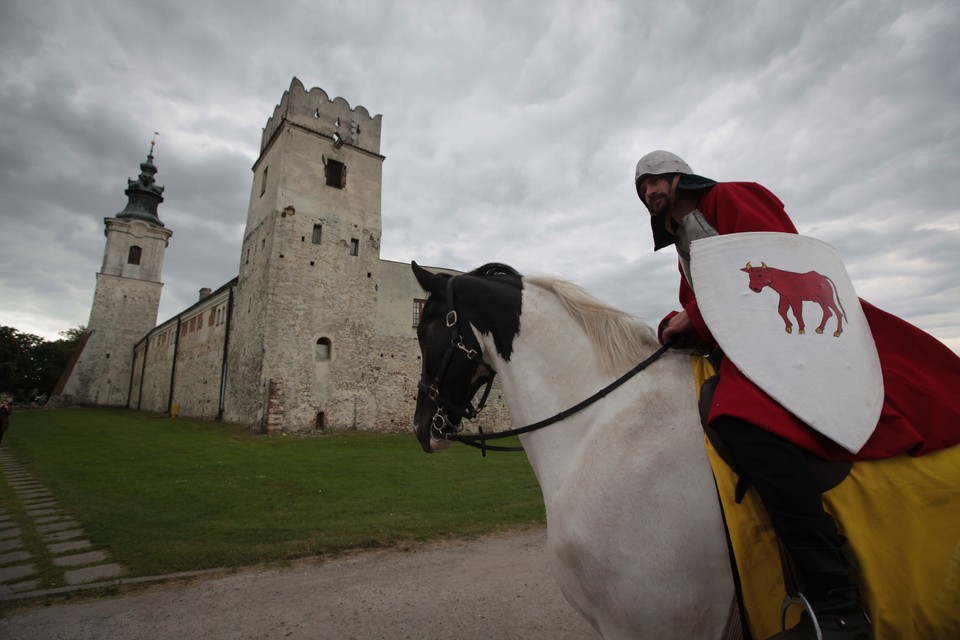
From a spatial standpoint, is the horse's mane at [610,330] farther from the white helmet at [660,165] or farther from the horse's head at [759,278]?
the white helmet at [660,165]

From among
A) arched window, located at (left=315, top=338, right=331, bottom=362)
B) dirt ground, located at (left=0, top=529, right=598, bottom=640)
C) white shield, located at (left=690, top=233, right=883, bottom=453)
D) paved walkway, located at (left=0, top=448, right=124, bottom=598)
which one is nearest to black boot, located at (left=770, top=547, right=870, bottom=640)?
white shield, located at (left=690, top=233, right=883, bottom=453)

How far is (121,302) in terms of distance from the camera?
1841 inches

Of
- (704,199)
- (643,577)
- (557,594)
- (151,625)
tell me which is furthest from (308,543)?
(704,199)

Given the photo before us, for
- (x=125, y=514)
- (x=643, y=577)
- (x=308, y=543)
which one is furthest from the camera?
(x=125, y=514)

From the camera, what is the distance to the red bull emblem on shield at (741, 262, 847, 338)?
180cm

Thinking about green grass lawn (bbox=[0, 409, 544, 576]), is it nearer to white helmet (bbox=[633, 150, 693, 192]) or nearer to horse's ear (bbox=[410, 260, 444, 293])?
horse's ear (bbox=[410, 260, 444, 293])

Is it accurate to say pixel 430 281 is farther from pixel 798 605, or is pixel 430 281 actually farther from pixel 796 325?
pixel 798 605

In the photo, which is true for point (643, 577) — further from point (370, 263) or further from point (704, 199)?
point (370, 263)

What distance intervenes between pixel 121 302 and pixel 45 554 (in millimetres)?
52887

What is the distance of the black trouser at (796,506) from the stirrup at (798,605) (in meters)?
0.06

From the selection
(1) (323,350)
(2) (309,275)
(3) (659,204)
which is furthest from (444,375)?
(2) (309,275)

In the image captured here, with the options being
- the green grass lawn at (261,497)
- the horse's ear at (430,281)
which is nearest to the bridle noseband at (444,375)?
the horse's ear at (430,281)

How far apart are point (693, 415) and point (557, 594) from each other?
3230 millimetres

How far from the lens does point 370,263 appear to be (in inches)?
956
